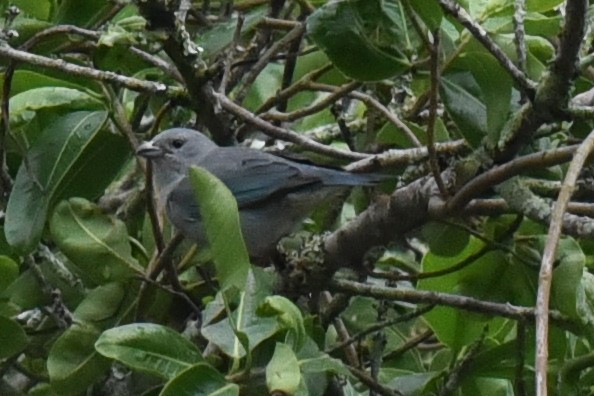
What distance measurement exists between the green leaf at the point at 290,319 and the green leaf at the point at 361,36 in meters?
0.49

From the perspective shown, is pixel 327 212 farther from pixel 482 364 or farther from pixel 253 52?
pixel 482 364

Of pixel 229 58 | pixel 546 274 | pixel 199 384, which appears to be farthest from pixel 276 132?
pixel 546 274

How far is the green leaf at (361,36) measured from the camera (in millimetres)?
1945

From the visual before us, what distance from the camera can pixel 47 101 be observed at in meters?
2.11

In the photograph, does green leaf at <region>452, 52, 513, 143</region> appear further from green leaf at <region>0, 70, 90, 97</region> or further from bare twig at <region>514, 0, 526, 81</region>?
green leaf at <region>0, 70, 90, 97</region>

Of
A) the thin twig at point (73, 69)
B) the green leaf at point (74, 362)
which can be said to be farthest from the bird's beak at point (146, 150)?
the green leaf at point (74, 362)

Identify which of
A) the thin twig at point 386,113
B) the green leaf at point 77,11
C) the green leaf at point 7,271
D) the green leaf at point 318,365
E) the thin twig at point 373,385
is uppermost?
the green leaf at point 77,11

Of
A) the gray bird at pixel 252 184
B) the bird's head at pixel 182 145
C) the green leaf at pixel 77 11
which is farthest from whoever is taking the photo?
the bird's head at pixel 182 145

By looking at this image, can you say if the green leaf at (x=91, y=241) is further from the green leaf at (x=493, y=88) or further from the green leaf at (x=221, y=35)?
the green leaf at (x=493, y=88)

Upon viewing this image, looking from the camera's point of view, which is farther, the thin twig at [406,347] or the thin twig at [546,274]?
the thin twig at [406,347]

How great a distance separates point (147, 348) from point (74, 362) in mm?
498

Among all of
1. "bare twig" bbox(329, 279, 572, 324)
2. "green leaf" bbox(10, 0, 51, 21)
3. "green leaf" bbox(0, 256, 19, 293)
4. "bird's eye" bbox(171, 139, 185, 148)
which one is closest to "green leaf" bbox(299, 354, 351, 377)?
"bare twig" bbox(329, 279, 572, 324)

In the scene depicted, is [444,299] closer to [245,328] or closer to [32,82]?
[245,328]

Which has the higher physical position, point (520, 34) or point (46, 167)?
point (520, 34)
